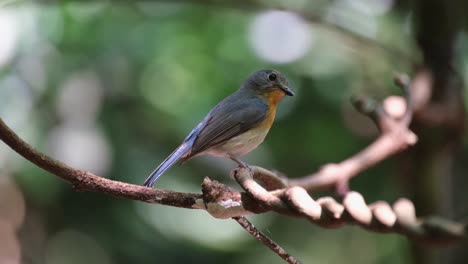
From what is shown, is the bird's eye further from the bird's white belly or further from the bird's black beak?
the bird's white belly

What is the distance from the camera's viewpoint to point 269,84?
333 cm

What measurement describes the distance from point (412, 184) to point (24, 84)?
2.70m

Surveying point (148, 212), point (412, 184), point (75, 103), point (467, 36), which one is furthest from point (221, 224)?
point (467, 36)

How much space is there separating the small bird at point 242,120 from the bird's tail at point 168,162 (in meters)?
0.09

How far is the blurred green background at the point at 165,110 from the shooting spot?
465cm

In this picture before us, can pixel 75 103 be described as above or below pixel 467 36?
below

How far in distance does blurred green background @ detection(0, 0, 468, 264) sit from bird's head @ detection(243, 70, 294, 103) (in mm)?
1181

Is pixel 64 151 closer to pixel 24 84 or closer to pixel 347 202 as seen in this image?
pixel 24 84

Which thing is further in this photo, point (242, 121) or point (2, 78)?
point (2, 78)

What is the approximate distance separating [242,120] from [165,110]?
2.11 m

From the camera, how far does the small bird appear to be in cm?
306

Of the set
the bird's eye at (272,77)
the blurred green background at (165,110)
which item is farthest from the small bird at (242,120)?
the blurred green background at (165,110)

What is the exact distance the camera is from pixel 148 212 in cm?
477

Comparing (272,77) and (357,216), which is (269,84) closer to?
(272,77)
